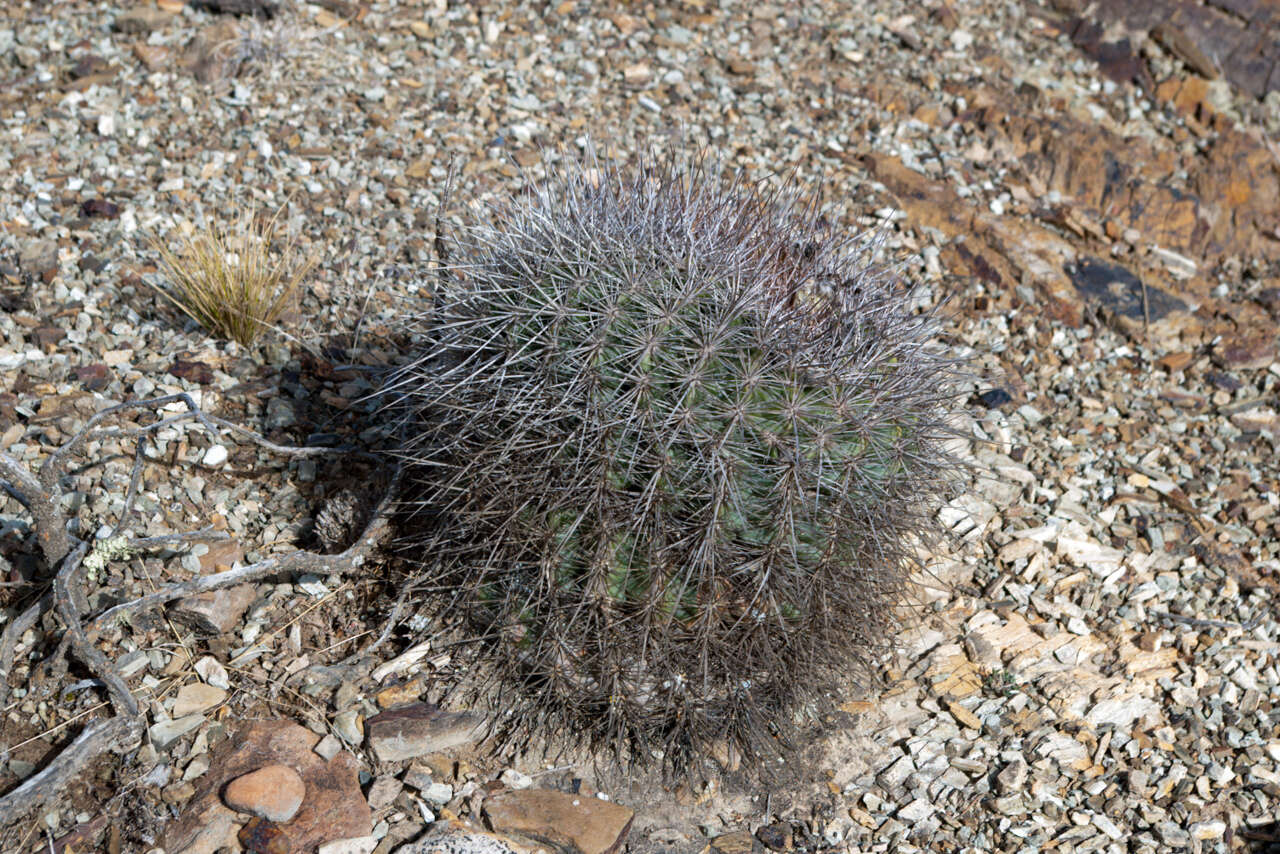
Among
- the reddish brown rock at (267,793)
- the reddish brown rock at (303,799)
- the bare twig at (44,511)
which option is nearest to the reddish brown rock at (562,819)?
the reddish brown rock at (303,799)

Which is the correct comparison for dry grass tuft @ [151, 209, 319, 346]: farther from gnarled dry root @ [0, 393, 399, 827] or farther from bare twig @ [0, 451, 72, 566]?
bare twig @ [0, 451, 72, 566]

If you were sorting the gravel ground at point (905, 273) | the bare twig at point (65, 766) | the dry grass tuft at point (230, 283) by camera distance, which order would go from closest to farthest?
the bare twig at point (65, 766)
the gravel ground at point (905, 273)
the dry grass tuft at point (230, 283)

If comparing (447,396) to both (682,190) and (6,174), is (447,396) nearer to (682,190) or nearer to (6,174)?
(682,190)

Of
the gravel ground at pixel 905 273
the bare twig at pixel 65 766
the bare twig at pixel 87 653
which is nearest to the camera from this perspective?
the bare twig at pixel 65 766

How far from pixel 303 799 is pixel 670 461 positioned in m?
1.30

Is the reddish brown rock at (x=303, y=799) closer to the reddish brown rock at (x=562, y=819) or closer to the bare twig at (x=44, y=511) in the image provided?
the reddish brown rock at (x=562, y=819)

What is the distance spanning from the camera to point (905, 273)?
193 inches

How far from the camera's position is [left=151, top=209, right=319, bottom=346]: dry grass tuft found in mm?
3975

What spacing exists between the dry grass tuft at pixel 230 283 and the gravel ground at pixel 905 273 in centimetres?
11

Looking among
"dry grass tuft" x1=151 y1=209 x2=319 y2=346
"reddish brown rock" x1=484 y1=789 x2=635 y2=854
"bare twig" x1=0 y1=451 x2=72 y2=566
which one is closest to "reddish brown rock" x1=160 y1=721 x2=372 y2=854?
"reddish brown rock" x1=484 y1=789 x2=635 y2=854

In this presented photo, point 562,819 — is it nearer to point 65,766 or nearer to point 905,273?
point 65,766

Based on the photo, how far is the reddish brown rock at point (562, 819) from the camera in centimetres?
291

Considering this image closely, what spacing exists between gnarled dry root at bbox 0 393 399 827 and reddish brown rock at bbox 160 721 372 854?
247 millimetres

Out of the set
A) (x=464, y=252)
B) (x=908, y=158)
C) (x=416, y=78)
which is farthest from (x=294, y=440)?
(x=908, y=158)
